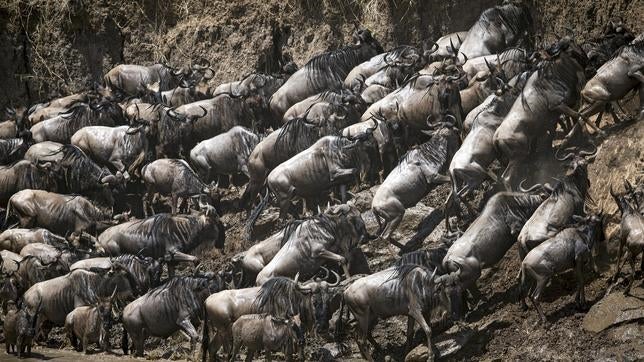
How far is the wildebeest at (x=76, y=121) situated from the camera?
19750mm

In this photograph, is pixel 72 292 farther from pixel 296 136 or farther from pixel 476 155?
pixel 476 155

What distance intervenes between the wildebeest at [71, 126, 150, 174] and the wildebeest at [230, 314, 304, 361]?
556 centimetres

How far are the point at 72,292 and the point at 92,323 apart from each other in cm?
83

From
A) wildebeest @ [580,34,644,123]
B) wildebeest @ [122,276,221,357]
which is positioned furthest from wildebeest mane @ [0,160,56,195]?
wildebeest @ [580,34,644,123]

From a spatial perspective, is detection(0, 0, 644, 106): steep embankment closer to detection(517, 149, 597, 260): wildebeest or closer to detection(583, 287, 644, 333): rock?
detection(517, 149, 597, 260): wildebeest

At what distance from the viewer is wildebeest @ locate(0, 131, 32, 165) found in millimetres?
19750

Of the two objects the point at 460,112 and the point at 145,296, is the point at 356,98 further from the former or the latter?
the point at 145,296

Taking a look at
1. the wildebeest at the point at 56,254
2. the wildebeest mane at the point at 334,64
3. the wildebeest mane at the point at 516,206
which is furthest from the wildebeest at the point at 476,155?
the wildebeest at the point at 56,254

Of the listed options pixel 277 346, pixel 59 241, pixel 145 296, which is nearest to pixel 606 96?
pixel 277 346

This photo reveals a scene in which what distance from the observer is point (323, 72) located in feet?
61.6

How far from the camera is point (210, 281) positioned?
1488 centimetres

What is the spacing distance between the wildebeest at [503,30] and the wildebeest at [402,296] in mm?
5045

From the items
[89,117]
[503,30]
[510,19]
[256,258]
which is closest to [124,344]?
[256,258]

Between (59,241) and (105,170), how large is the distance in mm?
1545
